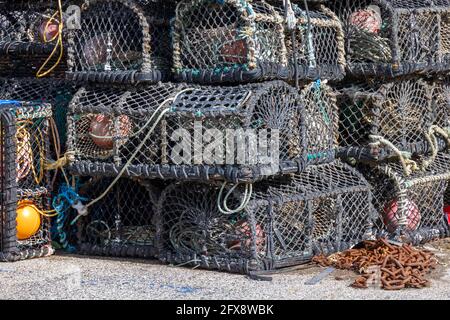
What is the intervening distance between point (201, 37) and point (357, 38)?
4.46ft

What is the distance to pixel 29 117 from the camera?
289 inches

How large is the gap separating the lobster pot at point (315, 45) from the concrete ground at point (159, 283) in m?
1.43

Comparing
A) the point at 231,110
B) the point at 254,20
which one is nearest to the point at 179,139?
the point at 231,110

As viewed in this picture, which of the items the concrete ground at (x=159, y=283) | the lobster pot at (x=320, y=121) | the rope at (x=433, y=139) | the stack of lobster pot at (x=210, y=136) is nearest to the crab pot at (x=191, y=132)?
the stack of lobster pot at (x=210, y=136)

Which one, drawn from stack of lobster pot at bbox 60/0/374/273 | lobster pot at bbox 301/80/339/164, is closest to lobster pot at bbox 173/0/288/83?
stack of lobster pot at bbox 60/0/374/273

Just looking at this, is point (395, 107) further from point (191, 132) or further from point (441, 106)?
point (191, 132)

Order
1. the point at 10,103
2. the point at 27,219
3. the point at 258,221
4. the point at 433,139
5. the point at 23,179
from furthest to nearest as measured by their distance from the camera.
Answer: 1. the point at 433,139
2. the point at 10,103
3. the point at 23,179
4. the point at 27,219
5. the point at 258,221

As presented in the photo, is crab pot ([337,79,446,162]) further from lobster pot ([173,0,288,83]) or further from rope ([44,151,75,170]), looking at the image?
rope ([44,151,75,170])

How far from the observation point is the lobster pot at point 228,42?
684 cm

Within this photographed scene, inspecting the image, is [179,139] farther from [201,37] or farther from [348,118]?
[348,118]

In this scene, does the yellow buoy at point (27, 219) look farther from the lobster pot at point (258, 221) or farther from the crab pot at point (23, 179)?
the lobster pot at point (258, 221)

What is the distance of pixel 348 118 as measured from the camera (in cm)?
778

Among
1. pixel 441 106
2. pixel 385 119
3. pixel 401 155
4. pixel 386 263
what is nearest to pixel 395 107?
pixel 385 119

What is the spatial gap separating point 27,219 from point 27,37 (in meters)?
1.68
